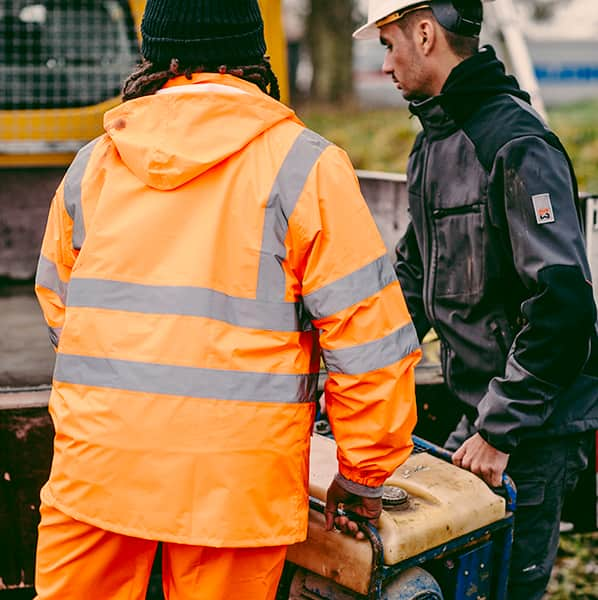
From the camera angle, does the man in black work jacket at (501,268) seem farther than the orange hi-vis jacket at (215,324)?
Yes

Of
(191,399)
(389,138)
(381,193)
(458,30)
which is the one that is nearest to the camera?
(191,399)

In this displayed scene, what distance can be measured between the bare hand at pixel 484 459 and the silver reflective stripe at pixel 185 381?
2.40 feet

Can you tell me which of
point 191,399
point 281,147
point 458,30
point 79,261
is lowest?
point 191,399

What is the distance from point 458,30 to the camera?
A: 8.48 feet

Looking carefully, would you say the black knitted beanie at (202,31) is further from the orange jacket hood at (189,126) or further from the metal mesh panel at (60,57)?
the metal mesh panel at (60,57)

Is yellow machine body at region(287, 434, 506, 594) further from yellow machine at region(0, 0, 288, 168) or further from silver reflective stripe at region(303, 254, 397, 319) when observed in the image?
yellow machine at region(0, 0, 288, 168)

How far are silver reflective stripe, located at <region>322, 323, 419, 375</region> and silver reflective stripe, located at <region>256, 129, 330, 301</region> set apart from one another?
18cm

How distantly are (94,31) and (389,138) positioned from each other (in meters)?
11.1

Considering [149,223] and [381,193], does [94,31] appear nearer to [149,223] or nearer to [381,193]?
[381,193]

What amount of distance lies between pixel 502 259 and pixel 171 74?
999 millimetres

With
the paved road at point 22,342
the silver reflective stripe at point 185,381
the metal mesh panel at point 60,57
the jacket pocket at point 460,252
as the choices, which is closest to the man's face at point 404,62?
the jacket pocket at point 460,252

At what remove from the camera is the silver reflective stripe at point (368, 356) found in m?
2.01

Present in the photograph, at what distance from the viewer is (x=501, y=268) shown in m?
2.51

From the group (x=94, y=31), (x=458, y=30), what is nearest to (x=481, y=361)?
(x=458, y=30)
